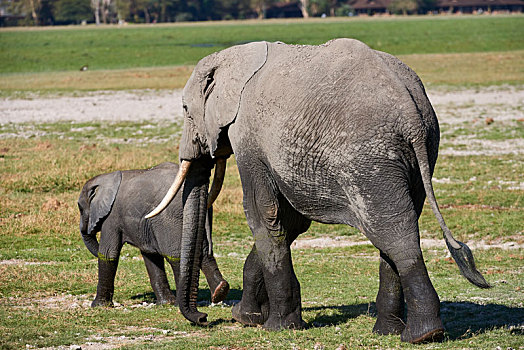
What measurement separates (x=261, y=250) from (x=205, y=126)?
134 cm

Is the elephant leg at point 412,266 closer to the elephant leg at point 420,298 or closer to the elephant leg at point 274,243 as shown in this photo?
the elephant leg at point 420,298

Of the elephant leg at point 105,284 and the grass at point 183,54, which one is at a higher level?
the elephant leg at point 105,284

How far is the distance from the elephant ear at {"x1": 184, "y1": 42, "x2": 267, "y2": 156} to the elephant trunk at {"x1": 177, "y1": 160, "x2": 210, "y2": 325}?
1.39ft

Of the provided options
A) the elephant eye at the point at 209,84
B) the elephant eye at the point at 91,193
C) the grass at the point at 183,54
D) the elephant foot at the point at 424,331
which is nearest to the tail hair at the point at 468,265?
the elephant foot at the point at 424,331

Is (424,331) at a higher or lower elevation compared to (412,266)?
lower

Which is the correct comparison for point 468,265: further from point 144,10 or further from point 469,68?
point 144,10

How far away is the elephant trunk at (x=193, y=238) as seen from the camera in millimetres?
8526

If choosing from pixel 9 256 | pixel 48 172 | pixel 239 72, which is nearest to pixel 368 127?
pixel 239 72

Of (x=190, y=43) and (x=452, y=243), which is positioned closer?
(x=452, y=243)

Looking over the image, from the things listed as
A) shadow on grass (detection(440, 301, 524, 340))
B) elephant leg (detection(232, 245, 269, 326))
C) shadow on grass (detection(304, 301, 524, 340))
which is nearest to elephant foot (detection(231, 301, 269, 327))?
elephant leg (detection(232, 245, 269, 326))

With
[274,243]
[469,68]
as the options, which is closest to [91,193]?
[274,243]

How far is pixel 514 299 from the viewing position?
9.11 meters

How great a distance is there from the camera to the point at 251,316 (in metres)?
8.77

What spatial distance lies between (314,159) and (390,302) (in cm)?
154
